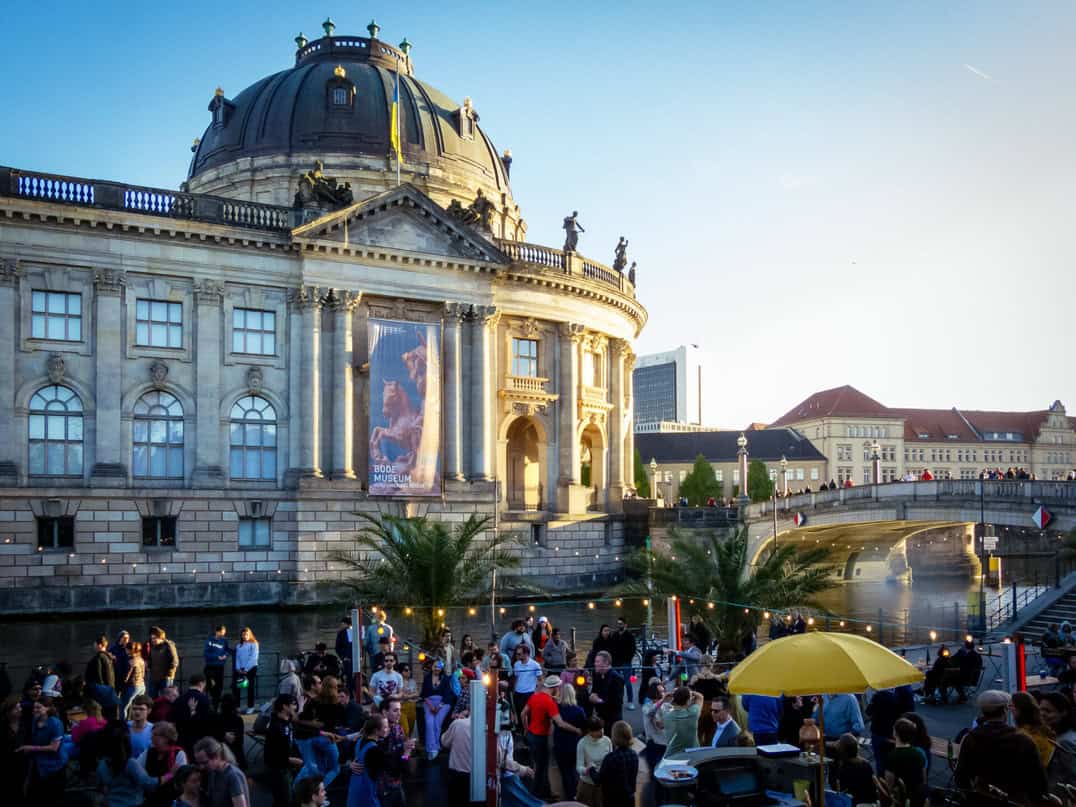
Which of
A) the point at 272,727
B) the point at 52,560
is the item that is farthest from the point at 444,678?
the point at 52,560

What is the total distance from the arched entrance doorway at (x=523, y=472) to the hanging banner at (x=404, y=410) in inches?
441

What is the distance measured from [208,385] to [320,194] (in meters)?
10.2

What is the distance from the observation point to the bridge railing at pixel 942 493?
131 feet

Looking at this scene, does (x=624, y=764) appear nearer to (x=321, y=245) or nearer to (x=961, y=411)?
(x=321, y=245)

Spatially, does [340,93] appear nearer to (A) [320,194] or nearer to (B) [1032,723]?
(A) [320,194]

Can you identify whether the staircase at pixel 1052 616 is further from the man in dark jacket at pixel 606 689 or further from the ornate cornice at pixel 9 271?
the ornate cornice at pixel 9 271

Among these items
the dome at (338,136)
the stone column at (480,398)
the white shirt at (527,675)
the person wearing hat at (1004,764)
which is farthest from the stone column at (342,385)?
the person wearing hat at (1004,764)

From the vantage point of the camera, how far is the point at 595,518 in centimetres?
5625

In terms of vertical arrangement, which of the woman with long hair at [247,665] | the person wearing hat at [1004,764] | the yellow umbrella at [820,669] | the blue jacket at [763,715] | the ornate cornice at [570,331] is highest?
the ornate cornice at [570,331]

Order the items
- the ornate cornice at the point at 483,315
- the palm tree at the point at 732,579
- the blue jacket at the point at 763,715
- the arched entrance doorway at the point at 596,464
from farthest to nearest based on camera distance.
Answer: the arched entrance doorway at the point at 596,464
the ornate cornice at the point at 483,315
the palm tree at the point at 732,579
the blue jacket at the point at 763,715

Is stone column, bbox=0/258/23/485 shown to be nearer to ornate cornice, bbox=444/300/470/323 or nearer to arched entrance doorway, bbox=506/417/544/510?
ornate cornice, bbox=444/300/470/323

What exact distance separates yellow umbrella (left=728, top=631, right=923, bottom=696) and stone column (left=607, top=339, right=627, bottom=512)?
154ft

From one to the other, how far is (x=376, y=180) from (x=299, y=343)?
1735 centimetres

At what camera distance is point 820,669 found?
11453 mm
